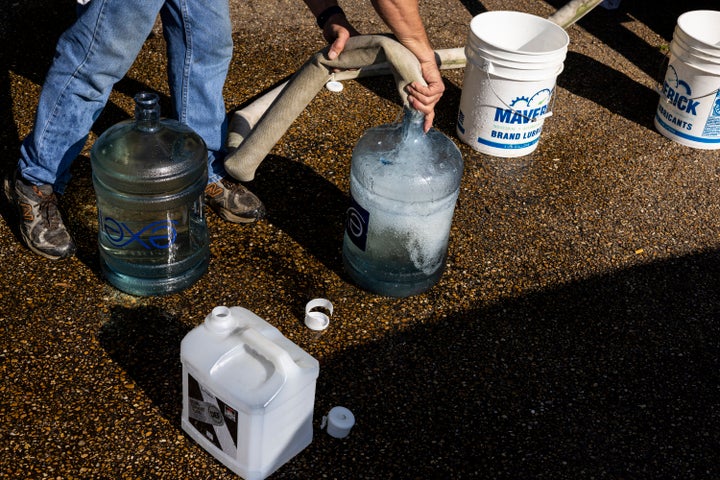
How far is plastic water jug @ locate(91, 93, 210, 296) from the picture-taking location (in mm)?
3064

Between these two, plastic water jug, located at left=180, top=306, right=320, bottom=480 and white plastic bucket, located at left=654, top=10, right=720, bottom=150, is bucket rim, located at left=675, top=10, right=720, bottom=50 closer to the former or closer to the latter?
white plastic bucket, located at left=654, top=10, right=720, bottom=150

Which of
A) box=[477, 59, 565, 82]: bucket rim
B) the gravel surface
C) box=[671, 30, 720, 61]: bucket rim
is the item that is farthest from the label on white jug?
box=[671, 30, 720, 61]: bucket rim

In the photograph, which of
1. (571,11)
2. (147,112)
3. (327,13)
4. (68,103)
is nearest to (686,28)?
(571,11)

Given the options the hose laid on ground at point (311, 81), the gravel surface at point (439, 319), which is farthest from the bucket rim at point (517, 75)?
the hose laid on ground at point (311, 81)

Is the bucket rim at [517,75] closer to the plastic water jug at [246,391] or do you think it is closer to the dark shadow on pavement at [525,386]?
the dark shadow on pavement at [525,386]

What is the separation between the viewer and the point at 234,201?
3.70 meters

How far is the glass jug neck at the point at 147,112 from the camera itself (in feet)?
9.75

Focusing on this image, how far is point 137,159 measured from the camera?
305 centimetres

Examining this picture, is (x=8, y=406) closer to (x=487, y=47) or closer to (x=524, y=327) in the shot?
(x=524, y=327)

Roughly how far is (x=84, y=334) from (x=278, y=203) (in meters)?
1.15

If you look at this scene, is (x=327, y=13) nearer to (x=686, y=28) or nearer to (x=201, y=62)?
(x=201, y=62)

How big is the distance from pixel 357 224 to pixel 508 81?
4.47 feet

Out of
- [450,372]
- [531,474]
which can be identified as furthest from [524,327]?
[531,474]

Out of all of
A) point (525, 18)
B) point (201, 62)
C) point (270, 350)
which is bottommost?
point (270, 350)
